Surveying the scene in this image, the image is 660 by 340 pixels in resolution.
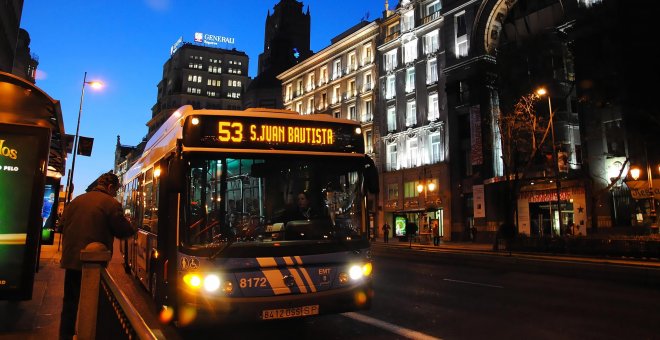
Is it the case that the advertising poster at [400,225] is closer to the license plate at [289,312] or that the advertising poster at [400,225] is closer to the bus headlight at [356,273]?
the bus headlight at [356,273]

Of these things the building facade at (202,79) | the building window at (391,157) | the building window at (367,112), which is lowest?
the building window at (391,157)

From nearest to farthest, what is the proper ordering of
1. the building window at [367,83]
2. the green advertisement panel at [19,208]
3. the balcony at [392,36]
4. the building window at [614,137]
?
the green advertisement panel at [19,208] < the building window at [614,137] < the balcony at [392,36] < the building window at [367,83]

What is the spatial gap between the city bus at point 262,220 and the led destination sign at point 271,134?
0.01 meters

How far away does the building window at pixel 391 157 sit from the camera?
47894 mm

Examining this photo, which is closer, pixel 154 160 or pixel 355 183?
pixel 355 183

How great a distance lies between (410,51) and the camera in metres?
47.0

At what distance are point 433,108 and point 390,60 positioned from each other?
8615mm

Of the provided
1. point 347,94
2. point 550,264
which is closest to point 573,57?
point 550,264

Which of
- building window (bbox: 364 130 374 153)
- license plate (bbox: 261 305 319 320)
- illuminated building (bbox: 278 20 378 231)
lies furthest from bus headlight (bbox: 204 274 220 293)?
building window (bbox: 364 130 374 153)

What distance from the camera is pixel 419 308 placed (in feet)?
26.6

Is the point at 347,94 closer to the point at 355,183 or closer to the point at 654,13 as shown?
the point at 654,13

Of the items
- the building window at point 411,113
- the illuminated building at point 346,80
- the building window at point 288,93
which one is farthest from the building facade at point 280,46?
the building window at point 411,113

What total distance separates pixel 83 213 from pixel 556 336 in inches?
251

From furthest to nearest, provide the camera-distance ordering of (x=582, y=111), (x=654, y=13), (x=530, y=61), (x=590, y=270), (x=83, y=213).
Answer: (x=582, y=111) → (x=530, y=61) → (x=654, y=13) → (x=590, y=270) → (x=83, y=213)
